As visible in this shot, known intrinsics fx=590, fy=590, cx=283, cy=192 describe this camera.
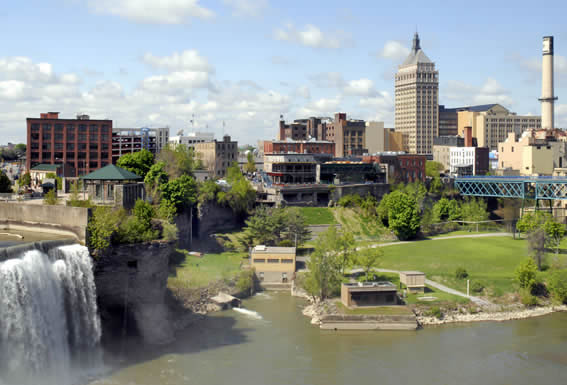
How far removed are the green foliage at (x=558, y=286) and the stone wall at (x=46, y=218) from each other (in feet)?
176

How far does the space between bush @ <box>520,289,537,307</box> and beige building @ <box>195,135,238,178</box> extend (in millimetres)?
95742

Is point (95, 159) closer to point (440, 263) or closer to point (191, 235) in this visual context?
point (191, 235)

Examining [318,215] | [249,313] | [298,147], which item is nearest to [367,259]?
[249,313]

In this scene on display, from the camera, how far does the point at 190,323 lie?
57500mm

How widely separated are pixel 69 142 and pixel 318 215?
6308 cm

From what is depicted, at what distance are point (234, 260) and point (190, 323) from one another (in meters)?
23.6

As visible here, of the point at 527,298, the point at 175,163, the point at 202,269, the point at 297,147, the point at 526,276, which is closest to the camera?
the point at 527,298

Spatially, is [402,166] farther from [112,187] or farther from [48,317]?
[48,317]

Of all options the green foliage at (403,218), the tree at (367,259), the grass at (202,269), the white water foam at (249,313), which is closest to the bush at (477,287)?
the tree at (367,259)

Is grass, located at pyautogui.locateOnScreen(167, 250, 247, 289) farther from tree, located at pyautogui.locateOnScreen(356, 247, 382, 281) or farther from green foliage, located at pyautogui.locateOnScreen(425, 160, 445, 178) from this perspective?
green foliage, located at pyautogui.locateOnScreen(425, 160, 445, 178)

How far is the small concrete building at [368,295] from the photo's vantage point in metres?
62.8

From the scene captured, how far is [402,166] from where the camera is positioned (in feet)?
444

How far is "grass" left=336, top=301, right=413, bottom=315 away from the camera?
60938 millimetres

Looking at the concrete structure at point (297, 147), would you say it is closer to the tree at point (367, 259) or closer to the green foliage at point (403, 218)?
the green foliage at point (403, 218)
